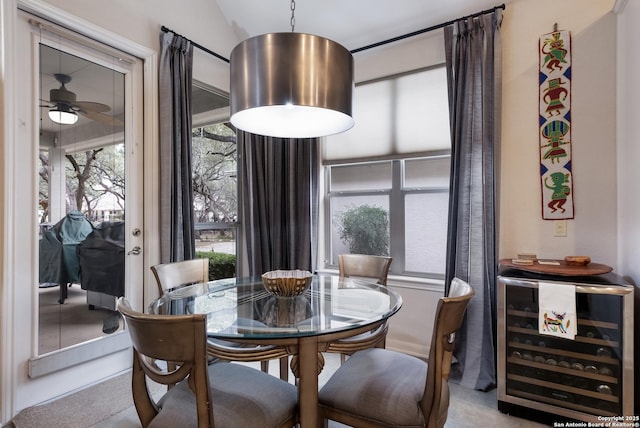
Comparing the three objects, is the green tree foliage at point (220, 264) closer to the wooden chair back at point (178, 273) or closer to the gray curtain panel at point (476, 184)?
the wooden chair back at point (178, 273)

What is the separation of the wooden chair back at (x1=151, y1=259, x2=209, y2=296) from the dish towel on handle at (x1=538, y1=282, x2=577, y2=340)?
6.95ft

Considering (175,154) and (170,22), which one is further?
(170,22)

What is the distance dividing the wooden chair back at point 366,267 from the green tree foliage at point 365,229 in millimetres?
723

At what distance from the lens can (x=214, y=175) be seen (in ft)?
10.7

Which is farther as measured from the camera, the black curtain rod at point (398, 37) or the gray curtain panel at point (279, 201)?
the gray curtain panel at point (279, 201)

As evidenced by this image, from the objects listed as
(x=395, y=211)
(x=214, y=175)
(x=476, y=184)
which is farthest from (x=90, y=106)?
(x=476, y=184)

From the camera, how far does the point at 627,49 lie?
209cm

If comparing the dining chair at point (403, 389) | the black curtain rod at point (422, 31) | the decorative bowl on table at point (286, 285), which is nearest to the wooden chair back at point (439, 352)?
the dining chair at point (403, 389)

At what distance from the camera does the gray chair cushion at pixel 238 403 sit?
1.20m

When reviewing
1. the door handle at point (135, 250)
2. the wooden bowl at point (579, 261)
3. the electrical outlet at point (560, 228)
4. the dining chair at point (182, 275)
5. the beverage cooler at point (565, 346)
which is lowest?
the beverage cooler at point (565, 346)

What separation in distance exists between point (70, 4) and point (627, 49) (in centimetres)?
355

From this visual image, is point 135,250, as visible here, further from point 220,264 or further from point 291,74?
point 291,74

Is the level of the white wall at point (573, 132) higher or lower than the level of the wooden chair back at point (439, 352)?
higher

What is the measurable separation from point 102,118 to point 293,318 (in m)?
2.10
